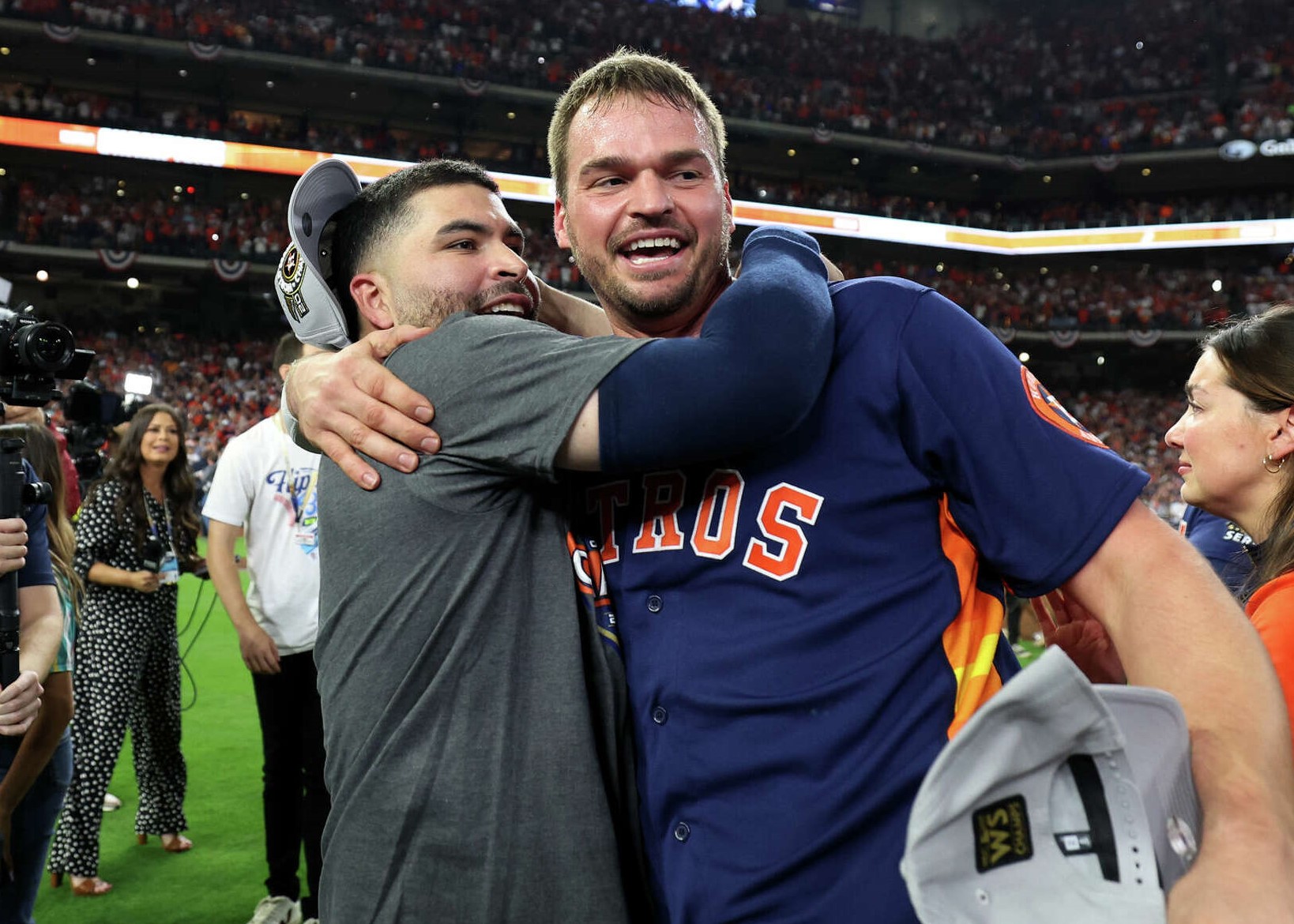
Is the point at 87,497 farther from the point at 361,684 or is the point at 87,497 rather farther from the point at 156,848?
the point at 361,684

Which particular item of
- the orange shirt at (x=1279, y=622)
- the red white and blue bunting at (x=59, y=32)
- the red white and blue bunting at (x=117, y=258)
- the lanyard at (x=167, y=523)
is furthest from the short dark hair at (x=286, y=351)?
the red white and blue bunting at (x=59, y=32)

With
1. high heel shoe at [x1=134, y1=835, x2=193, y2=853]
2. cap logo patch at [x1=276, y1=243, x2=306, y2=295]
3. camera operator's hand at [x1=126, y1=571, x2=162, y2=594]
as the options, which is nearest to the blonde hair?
cap logo patch at [x1=276, y1=243, x2=306, y2=295]

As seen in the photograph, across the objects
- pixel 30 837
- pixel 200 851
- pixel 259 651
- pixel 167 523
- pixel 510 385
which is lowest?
pixel 200 851

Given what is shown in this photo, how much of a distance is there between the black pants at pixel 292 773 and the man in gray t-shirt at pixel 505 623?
280 centimetres

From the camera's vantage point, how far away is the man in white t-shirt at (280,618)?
13.7 feet

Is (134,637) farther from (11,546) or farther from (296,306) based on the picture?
(296,306)

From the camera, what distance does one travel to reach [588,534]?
5.52 feet

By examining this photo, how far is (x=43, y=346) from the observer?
9.80ft

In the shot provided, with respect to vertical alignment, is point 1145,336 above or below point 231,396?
above

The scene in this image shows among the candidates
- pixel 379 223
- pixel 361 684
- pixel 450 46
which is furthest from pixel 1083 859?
pixel 450 46

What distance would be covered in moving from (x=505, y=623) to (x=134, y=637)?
163 inches

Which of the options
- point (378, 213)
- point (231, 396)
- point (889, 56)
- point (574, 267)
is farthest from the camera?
point (889, 56)

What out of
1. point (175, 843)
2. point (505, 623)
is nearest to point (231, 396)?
point (175, 843)

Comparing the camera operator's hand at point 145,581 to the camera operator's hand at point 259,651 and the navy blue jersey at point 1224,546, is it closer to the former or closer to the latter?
the camera operator's hand at point 259,651
